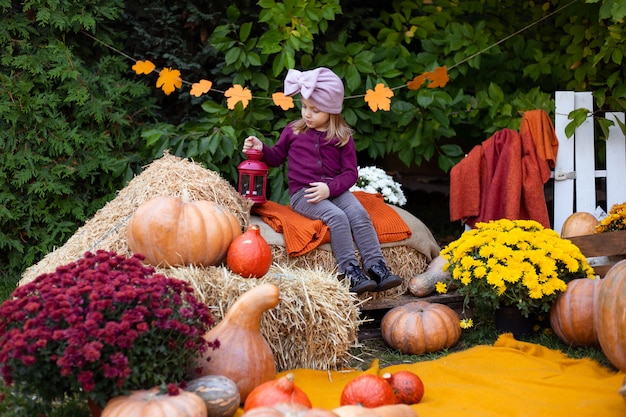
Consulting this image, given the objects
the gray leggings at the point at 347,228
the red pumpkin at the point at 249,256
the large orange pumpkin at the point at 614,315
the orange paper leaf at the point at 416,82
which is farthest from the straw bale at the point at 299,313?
the orange paper leaf at the point at 416,82

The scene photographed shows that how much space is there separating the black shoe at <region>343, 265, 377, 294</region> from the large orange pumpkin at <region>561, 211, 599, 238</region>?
69.8 inches

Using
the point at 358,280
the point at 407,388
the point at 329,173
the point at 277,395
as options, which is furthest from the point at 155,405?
the point at 329,173

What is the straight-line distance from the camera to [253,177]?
4.92 m

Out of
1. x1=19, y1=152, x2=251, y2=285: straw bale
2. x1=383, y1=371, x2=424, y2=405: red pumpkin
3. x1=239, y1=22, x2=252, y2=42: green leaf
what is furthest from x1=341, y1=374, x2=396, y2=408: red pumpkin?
x1=239, y1=22, x2=252, y2=42: green leaf

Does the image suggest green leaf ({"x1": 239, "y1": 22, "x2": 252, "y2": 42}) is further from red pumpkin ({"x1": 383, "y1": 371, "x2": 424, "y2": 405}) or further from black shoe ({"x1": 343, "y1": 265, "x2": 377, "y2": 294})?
red pumpkin ({"x1": 383, "y1": 371, "x2": 424, "y2": 405})

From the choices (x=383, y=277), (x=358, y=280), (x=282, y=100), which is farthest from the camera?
(x=282, y=100)

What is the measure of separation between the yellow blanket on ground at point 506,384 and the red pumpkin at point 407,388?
5cm

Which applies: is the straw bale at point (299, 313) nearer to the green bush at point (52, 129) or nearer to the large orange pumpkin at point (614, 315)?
the large orange pumpkin at point (614, 315)

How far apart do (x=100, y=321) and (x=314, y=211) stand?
2382 mm

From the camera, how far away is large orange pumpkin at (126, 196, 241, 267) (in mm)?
3943

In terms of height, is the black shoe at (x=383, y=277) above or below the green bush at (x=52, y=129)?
below

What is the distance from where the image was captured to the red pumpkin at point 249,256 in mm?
3977

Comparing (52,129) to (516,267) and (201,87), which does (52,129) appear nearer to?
(201,87)

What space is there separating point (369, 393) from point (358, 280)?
1.53 meters
